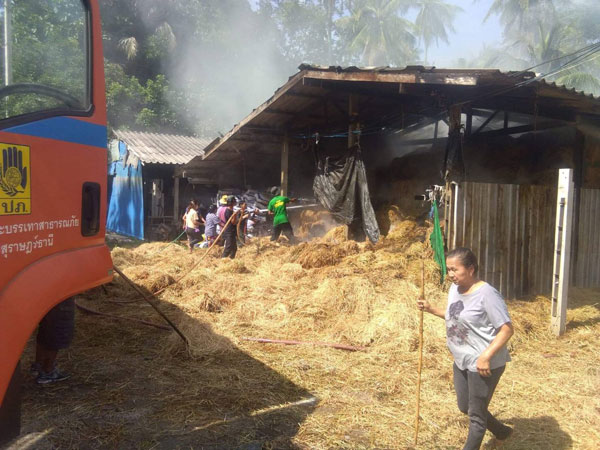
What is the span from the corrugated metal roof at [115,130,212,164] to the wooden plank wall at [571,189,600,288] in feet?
39.1

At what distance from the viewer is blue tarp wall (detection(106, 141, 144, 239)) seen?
16641mm

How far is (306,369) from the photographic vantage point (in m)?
4.65

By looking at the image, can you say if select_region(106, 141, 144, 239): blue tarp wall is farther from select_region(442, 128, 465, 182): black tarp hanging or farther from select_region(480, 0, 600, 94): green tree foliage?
select_region(480, 0, 600, 94): green tree foliage

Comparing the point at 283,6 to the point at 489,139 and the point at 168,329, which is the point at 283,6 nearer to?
the point at 489,139

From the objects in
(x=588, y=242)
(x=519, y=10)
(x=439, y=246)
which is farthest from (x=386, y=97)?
(x=519, y=10)

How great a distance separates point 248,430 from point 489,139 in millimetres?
9559

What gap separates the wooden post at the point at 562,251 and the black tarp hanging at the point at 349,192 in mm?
3733

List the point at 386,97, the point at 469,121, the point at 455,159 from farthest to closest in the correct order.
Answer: the point at 386,97 < the point at 469,121 < the point at 455,159

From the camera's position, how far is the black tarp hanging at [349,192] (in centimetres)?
927

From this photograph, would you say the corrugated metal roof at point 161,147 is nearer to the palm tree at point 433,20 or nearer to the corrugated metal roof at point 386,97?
the corrugated metal roof at point 386,97

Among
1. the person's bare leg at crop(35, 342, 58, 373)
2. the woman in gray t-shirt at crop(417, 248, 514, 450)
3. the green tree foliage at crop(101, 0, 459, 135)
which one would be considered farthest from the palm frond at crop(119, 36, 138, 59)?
the woman in gray t-shirt at crop(417, 248, 514, 450)

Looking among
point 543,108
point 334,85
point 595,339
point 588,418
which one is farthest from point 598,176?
point 588,418

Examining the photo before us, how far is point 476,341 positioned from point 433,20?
41574mm

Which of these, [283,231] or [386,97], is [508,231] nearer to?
[386,97]
